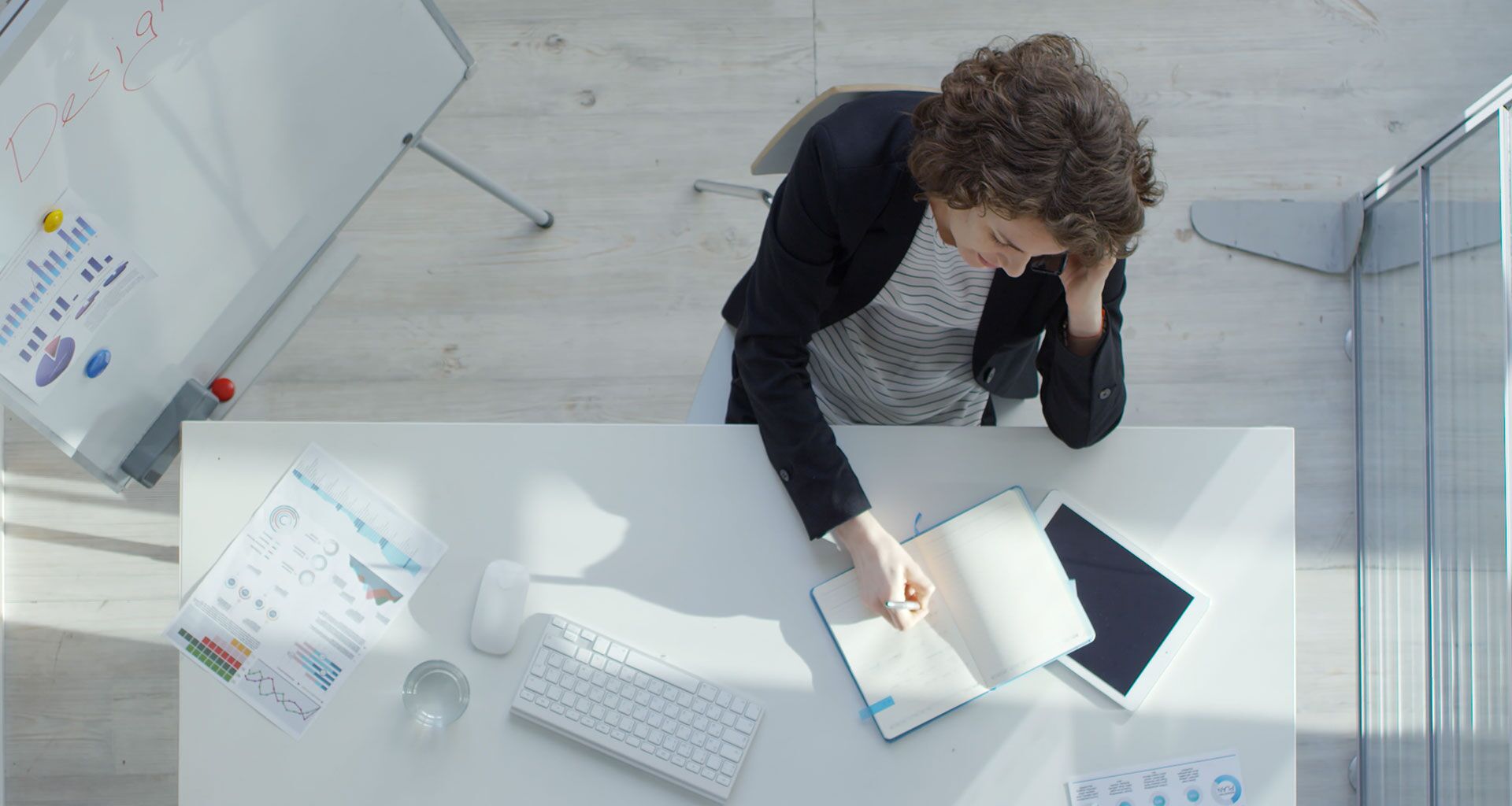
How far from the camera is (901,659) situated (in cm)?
116

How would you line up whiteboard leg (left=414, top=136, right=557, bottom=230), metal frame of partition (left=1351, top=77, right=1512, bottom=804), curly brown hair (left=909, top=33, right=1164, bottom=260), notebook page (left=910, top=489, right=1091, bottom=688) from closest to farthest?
1. curly brown hair (left=909, top=33, right=1164, bottom=260)
2. notebook page (left=910, top=489, right=1091, bottom=688)
3. metal frame of partition (left=1351, top=77, right=1512, bottom=804)
4. whiteboard leg (left=414, top=136, right=557, bottom=230)

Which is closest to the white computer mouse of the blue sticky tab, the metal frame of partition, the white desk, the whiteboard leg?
the white desk

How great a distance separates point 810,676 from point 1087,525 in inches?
13.7

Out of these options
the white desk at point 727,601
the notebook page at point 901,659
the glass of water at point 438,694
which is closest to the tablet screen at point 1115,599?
the white desk at point 727,601

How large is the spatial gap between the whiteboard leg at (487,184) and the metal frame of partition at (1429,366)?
143 cm

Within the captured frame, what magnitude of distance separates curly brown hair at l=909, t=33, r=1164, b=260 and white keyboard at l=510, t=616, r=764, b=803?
0.59m

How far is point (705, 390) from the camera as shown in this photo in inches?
56.5

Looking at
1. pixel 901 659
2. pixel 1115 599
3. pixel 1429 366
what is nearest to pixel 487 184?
pixel 901 659

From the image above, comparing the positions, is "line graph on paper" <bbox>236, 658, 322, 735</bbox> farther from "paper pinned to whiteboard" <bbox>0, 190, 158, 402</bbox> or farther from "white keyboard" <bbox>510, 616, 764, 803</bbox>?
"paper pinned to whiteboard" <bbox>0, 190, 158, 402</bbox>

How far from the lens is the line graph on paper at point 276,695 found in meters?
1.15

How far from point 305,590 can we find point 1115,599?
2.90 feet

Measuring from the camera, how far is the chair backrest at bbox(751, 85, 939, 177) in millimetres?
1205

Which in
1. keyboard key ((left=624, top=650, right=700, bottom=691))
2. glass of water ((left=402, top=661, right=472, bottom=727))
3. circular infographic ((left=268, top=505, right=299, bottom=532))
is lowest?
glass of water ((left=402, top=661, right=472, bottom=727))

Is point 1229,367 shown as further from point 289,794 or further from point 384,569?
point 289,794
